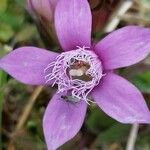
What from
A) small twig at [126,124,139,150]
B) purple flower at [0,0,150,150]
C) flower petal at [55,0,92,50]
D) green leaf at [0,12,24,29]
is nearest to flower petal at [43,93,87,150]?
purple flower at [0,0,150,150]

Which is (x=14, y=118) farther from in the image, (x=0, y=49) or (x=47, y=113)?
(x=47, y=113)

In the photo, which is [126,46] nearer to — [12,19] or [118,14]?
[118,14]

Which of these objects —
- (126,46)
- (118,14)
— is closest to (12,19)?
(118,14)

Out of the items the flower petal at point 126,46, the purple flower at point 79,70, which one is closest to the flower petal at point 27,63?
the purple flower at point 79,70

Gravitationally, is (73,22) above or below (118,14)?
above

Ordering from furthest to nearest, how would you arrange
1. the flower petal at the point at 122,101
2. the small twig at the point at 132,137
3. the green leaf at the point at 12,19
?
1. the green leaf at the point at 12,19
2. the small twig at the point at 132,137
3. the flower petal at the point at 122,101

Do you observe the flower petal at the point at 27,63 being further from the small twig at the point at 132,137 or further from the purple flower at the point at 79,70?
the small twig at the point at 132,137

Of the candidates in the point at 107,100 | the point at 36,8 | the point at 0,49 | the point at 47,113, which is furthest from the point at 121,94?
the point at 0,49

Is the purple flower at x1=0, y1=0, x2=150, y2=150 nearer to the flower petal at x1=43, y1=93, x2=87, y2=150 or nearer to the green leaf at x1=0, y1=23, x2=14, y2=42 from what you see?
the flower petal at x1=43, y1=93, x2=87, y2=150
